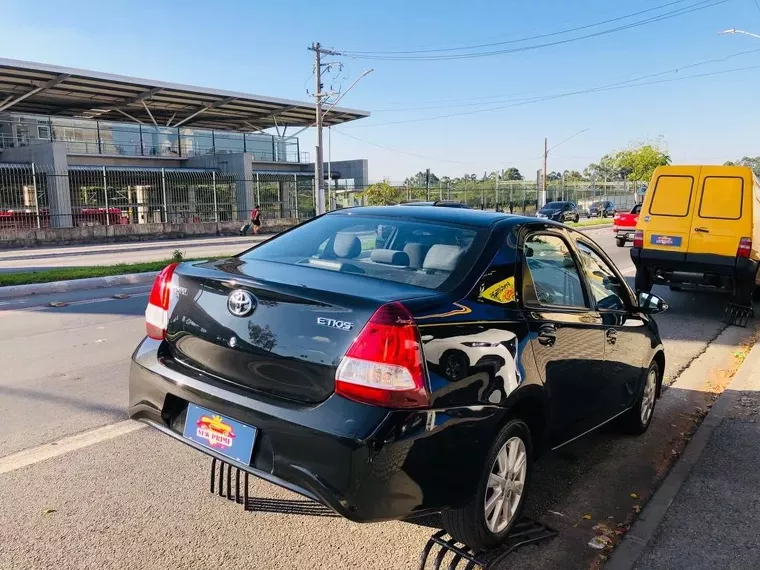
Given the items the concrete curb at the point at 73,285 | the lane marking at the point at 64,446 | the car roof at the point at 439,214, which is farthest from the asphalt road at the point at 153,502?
the concrete curb at the point at 73,285

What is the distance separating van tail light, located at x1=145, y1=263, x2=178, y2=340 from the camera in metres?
3.27

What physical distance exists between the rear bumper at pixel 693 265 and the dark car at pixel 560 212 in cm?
2878

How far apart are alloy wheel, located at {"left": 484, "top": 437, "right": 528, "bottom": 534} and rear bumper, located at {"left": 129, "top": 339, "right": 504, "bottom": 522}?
23cm

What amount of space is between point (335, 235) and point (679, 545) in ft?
7.92

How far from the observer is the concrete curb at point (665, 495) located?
307cm

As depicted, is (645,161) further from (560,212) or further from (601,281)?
A: (601,281)

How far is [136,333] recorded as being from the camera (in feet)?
25.4

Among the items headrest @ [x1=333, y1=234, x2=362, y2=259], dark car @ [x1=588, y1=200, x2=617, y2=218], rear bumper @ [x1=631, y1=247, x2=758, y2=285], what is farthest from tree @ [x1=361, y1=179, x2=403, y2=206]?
headrest @ [x1=333, y1=234, x2=362, y2=259]

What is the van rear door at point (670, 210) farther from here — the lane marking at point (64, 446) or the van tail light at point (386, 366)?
the van tail light at point (386, 366)

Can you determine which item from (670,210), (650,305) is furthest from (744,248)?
(650,305)

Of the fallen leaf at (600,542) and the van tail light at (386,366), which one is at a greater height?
the van tail light at (386,366)

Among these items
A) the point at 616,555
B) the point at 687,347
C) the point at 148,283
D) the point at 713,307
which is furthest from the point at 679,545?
the point at 148,283

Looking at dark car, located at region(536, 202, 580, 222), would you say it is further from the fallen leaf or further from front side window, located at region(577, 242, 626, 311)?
the fallen leaf

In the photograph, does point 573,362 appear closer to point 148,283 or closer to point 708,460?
point 708,460
